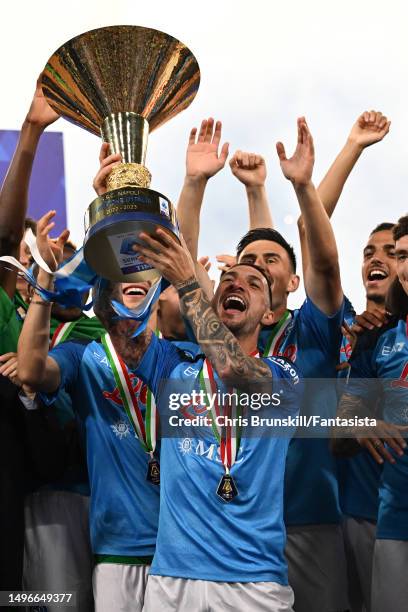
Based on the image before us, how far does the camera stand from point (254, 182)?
4254 millimetres

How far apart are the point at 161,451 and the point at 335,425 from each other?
0.73 metres

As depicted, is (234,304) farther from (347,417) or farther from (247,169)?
(247,169)

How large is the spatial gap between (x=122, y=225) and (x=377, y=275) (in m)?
1.67

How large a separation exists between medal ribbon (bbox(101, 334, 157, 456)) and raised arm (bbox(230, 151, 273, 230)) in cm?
131

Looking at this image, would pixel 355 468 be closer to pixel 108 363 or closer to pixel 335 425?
pixel 335 425

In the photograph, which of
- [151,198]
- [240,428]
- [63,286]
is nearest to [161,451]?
[240,428]

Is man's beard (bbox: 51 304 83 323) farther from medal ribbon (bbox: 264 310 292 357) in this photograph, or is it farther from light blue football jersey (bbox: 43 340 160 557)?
medal ribbon (bbox: 264 310 292 357)

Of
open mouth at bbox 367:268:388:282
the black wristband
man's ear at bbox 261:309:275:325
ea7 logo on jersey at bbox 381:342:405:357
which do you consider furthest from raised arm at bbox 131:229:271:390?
open mouth at bbox 367:268:388:282

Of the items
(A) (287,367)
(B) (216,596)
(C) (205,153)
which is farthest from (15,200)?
(B) (216,596)

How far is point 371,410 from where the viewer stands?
3.31 m

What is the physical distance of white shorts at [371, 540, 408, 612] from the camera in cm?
306

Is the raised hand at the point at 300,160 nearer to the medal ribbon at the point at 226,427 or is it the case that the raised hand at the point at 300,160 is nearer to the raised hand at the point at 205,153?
the raised hand at the point at 205,153

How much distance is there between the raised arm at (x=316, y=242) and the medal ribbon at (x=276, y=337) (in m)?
0.24

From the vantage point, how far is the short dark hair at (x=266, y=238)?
3.96 m
